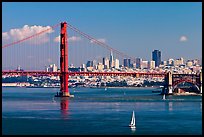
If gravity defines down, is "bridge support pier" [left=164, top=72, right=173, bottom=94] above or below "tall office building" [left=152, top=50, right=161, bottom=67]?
below

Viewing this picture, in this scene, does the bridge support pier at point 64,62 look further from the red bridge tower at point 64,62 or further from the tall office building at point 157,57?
the tall office building at point 157,57

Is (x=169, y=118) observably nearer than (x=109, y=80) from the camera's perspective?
Yes

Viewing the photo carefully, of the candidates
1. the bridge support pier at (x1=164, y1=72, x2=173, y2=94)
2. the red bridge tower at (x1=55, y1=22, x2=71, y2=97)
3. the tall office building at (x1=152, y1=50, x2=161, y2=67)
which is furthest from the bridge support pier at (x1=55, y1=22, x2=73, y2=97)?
the tall office building at (x1=152, y1=50, x2=161, y2=67)

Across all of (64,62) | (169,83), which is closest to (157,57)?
(169,83)

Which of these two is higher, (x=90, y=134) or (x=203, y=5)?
(x=203, y=5)

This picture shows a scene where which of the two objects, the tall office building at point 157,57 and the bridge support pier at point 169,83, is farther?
the tall office building at point 157,57

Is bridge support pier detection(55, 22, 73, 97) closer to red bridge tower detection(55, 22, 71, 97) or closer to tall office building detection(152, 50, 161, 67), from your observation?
red bridge tower detection(55, 22, 71, 97)

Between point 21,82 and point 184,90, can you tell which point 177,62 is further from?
point 184,90

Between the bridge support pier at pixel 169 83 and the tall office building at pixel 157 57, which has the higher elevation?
the tall office building at pixel 157 57

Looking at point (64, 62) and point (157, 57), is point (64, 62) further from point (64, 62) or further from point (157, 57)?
point (157, 57)

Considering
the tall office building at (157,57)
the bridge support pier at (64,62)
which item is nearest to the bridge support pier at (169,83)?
the bridge support pier at (64,62)

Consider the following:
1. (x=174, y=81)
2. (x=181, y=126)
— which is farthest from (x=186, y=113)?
(x=174, y=81)
